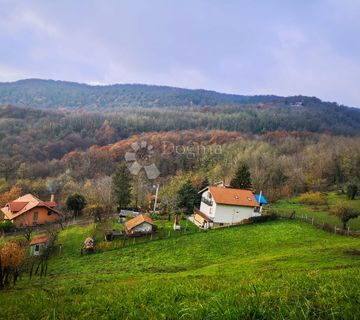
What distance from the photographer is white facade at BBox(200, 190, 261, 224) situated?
39.5 m

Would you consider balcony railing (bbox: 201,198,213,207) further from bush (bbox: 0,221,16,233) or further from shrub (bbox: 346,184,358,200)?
shrub (bbox: 346,184,358,200)

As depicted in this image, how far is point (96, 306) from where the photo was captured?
7.16m

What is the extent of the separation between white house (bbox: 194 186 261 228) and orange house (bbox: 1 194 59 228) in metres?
24.0

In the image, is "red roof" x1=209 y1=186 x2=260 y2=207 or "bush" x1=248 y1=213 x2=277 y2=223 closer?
"bush" x1=248 y1=213 x2=277 y2=223

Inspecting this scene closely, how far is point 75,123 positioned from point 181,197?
102 meters

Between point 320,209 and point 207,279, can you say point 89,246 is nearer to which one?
point 207,279

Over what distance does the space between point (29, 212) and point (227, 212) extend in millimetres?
29878

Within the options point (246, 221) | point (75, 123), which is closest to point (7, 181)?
point (246, 221)

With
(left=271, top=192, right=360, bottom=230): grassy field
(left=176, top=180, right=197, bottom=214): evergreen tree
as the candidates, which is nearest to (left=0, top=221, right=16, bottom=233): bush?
(left=176, top=180, right=197, bottom=214): evergreen tree

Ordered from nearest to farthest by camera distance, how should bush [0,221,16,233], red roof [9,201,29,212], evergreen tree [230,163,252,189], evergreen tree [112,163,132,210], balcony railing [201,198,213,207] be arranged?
1. bush [0,221,16,233]
2. balcony railing [201,198,213,207]
3. red roof [9,201,29,212]
4. evergreen tree [112,163,132,210]
5. evergreen tree [230,163,252,189]

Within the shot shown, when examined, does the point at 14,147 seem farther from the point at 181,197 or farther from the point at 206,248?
the point at 206,248

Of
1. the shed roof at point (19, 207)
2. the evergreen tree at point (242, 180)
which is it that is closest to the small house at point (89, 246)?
the shed roof at point (19, 207)

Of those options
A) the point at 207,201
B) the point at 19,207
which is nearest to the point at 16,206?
the point at 19,207

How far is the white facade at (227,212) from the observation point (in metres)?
39.5
